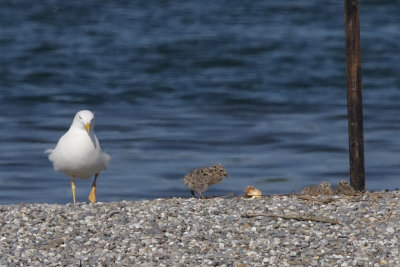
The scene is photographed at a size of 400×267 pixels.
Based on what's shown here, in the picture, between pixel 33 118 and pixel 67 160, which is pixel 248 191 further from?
pixel 33 118

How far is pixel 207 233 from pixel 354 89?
3.45 meters

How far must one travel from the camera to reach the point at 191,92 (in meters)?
26.0

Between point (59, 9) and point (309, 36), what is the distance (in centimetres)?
1245

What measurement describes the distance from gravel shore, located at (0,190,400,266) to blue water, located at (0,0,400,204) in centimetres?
464

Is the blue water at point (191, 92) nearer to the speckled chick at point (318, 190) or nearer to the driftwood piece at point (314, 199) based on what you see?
the speckled chick at point (318, 190)

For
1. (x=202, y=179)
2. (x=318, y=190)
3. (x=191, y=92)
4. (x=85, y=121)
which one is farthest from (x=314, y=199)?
(x=191, y=92)

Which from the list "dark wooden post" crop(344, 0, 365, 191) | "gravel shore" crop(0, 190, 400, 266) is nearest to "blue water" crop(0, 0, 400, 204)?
"dark wooden post" crop(344, 0, 365, 191)

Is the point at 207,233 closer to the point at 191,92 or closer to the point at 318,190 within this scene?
the point at 318,190

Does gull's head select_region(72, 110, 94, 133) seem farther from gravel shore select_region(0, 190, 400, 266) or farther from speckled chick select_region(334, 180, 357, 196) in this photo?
speckled chick select_region(334, 180, 357, 196)

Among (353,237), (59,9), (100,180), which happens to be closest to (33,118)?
(100,180)

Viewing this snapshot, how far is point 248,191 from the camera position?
1243 centimetres

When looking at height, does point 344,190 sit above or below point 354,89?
below

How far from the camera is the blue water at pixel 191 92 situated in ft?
57.3

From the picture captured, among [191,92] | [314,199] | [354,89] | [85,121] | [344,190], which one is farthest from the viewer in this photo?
[191,92]
